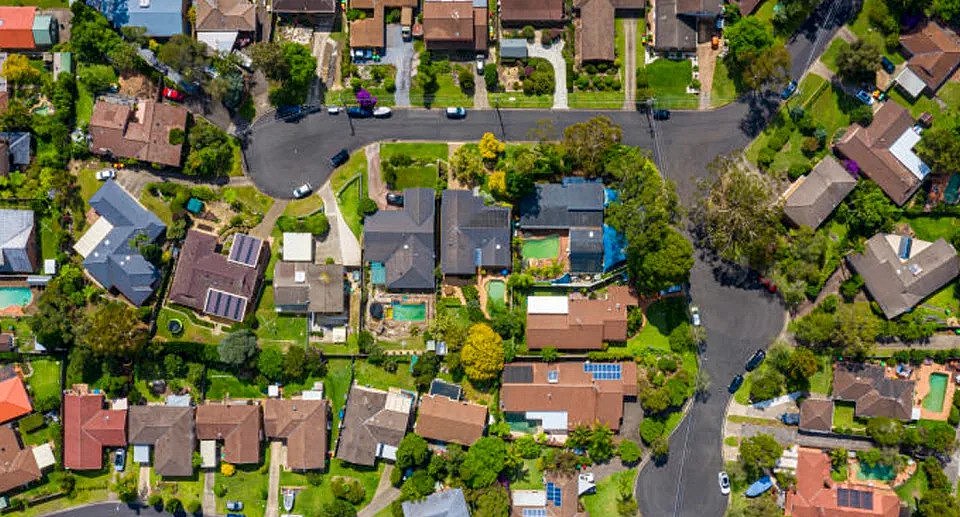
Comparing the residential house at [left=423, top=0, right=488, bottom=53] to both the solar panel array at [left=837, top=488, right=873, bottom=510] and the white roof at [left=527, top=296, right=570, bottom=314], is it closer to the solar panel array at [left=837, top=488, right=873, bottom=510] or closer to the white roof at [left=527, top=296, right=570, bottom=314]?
the white roof at [left=527, top=296, right=570, bottom=314]

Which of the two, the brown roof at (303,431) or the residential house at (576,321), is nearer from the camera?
the brown roof at (303,431)

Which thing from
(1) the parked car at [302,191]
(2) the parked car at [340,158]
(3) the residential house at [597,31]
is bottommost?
(1) the parked car at [302,191]

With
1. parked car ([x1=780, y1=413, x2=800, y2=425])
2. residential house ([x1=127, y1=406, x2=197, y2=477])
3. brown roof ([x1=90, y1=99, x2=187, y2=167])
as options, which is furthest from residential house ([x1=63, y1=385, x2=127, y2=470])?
parked car ([x1=780, y1=413, x2=800, y2=425])

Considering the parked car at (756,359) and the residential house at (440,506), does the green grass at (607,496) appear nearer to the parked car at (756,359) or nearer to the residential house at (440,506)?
the residential house at (440,506)

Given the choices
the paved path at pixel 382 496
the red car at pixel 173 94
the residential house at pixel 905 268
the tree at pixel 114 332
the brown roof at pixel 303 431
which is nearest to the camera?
the tree at pixel 114 332

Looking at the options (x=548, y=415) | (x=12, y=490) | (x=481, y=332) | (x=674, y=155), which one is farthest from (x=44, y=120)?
(x=674, y=155)

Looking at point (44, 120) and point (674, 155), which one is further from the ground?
point (44, 120)

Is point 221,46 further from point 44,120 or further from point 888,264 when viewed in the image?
point 888,264

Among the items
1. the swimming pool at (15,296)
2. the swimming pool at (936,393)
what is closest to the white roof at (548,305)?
the swimming pool at (936,393)
